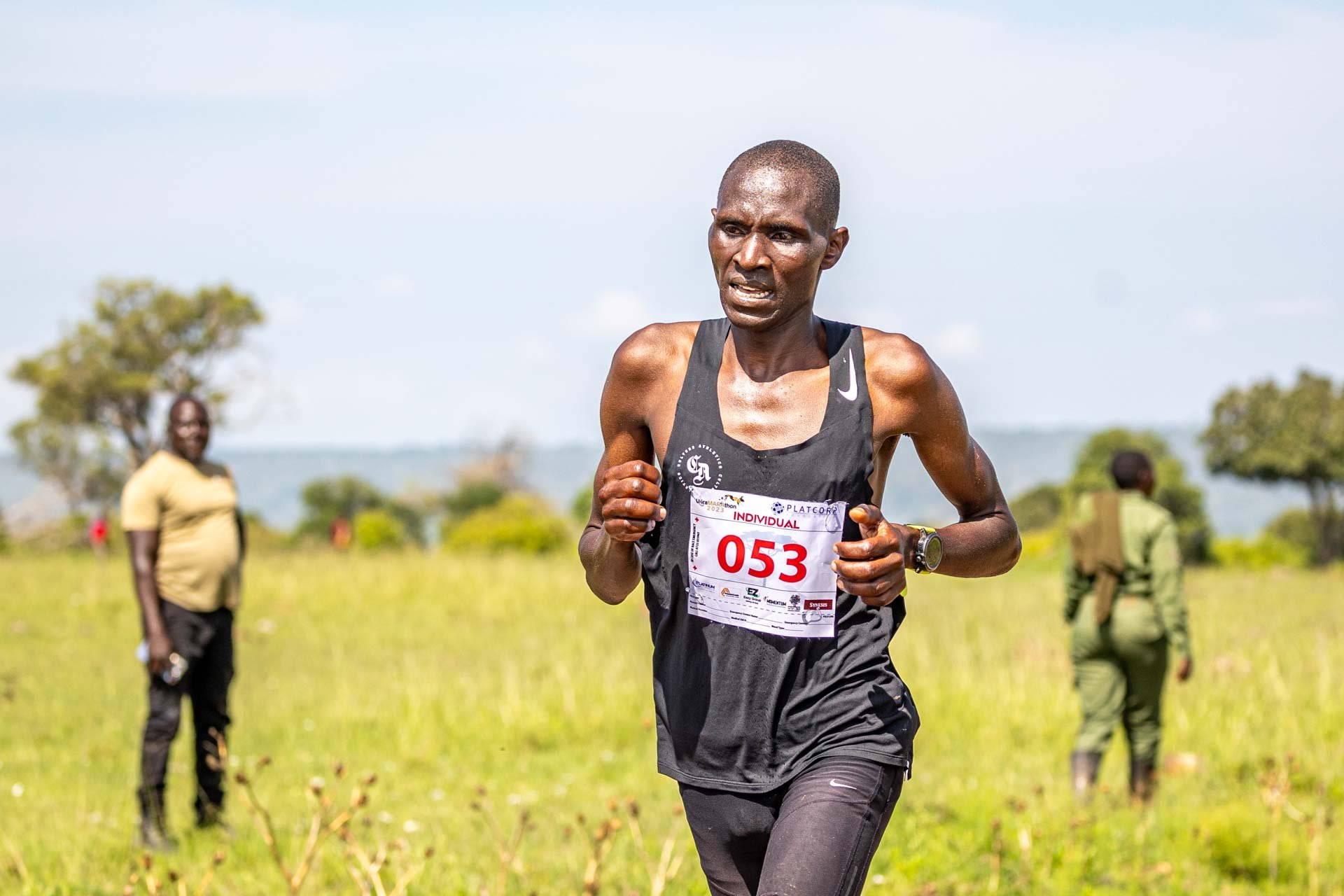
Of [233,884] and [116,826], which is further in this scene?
[116,826]

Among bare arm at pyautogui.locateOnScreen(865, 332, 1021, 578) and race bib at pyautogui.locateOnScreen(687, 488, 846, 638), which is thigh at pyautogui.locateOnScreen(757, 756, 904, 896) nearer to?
race bib at pyautogui.locateOnScreen(687, 488, 846, 638)

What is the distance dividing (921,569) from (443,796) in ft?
17.9

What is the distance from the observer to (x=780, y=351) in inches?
142

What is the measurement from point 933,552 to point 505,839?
4254 millimetres

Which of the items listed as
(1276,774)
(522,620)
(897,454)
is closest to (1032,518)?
(522,620)

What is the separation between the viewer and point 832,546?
136 inches

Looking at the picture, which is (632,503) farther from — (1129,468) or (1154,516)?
(1129,468)

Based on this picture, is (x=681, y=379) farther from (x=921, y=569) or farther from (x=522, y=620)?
(x=522, y=620)

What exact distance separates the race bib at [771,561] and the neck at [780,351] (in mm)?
319

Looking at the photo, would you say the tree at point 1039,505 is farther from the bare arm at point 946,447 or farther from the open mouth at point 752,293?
the open mouth at point 752,293

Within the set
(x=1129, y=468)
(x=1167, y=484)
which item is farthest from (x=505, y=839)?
(x=1167, y=484)

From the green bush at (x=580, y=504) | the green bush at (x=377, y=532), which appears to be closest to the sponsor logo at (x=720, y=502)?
the green bush at (x=580, y=504)

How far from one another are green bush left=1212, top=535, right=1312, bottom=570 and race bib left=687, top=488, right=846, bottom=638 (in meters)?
34.0

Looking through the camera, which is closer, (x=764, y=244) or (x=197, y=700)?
(x=764, y=244)
